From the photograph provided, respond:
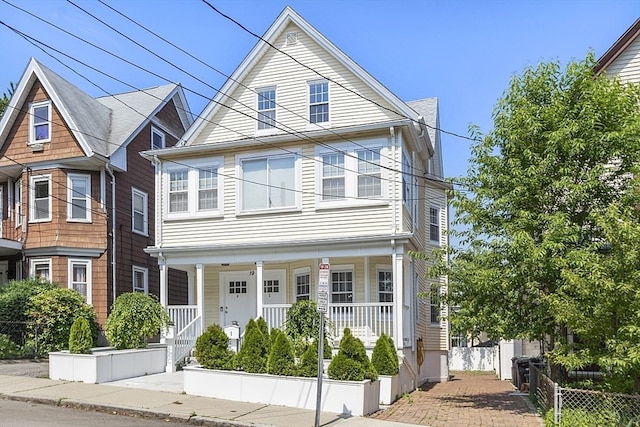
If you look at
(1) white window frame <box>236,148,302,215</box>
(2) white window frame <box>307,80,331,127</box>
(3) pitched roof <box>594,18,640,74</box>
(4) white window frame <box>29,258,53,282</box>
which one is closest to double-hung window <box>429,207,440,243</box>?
(2) white window frame <box>307,80,331,127</box>

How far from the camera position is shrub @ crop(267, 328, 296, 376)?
1332 cm

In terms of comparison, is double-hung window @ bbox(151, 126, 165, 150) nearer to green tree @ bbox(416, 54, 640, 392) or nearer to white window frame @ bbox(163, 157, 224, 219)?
white window frame @ bbox(163, 157, 224, 219)

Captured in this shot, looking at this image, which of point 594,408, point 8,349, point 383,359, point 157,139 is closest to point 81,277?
point 8,349

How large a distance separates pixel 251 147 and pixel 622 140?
980 centimetres

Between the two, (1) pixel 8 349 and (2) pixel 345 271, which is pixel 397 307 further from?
(1) pixel 8 349

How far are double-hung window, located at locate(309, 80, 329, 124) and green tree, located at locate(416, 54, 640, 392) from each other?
5493 millimetres

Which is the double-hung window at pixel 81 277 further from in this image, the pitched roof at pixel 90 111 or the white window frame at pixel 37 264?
the pitched roof at pixel 90 111

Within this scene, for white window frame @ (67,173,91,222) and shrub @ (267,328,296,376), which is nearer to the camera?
shrub @ (267,328,296,376)

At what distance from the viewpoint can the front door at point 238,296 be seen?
2009 centimetres

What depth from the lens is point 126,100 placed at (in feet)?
92.5

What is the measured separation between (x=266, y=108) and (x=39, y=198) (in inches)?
375

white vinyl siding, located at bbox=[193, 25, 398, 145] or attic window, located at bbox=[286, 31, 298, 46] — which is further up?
attic window, located at bbox=[286, 31, 298, 46]

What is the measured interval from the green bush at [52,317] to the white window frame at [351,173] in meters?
8.29

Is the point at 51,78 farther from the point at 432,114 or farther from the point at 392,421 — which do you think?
the point at 392,421
